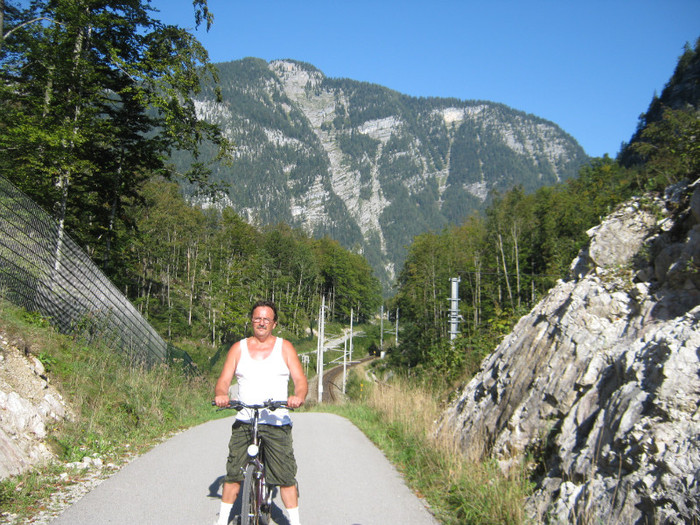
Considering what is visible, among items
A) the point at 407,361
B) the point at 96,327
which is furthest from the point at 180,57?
the point at 407,361

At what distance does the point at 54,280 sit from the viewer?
8.94m

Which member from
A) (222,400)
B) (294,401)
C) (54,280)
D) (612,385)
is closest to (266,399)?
(294,401)

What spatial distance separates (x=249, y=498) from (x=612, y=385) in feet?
11.0

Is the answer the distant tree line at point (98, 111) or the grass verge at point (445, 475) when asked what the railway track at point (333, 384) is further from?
the grass verge at point (445, 475)

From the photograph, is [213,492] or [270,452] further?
[213,492]

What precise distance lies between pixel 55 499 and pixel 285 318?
68.2 metres

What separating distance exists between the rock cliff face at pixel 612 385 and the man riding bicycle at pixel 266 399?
2.09m

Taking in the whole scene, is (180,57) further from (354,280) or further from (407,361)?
(354,280)

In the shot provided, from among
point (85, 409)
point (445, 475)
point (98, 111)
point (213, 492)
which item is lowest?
point (213, 492)

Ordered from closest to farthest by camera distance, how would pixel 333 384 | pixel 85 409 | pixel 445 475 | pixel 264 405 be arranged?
pixel 264 405
pixel 445 475
pixel 85 409
pixel 333 384

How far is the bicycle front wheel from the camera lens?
3.72 m

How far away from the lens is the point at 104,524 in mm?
4336

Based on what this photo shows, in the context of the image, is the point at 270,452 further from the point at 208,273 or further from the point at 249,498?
the point at 208,273

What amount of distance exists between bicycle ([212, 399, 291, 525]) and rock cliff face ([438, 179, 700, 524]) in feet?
7.21
